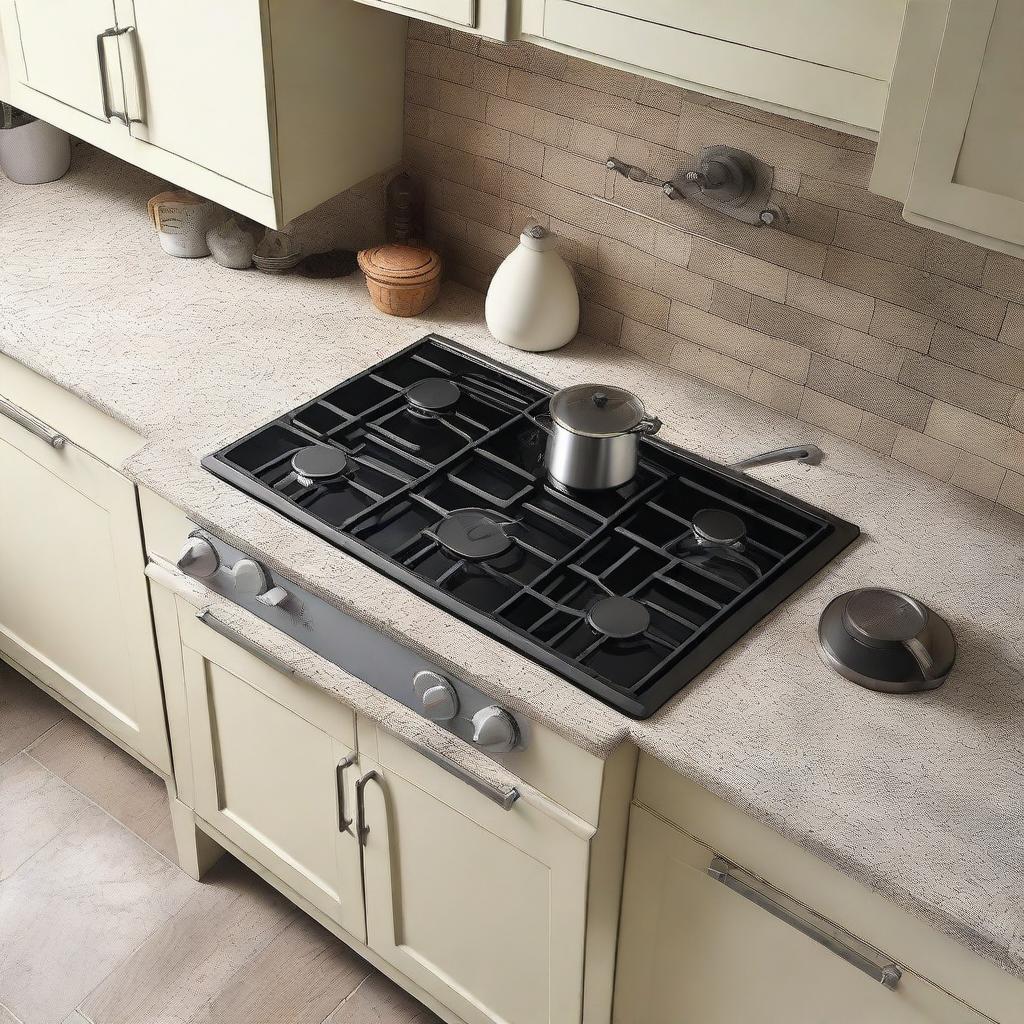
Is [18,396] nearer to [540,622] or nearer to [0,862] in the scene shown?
[0,862]

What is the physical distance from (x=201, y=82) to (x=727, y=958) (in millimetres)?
1556

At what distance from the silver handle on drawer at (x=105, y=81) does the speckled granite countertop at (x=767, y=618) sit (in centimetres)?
30

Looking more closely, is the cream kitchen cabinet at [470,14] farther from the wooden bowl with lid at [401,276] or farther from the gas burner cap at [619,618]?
the gas burner cap at [619,618]

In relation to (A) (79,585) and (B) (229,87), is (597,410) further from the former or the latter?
(A) (79,585)

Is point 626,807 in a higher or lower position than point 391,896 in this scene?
higher

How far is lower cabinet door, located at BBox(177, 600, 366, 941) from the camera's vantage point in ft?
6.40

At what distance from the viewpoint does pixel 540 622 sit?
5.50 ft

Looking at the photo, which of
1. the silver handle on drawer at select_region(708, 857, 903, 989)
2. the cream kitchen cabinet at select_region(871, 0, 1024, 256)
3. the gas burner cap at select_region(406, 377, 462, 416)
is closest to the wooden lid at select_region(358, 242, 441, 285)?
the gas burner cap at select_region(406, 377, 462, 416)

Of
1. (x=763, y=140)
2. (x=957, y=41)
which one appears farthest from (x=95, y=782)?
(x=957, y=41)

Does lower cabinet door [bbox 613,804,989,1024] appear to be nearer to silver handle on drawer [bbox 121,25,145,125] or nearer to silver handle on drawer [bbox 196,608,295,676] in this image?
silver handle on drawer [bbox 196,608,295,676]

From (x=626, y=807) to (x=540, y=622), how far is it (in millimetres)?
264

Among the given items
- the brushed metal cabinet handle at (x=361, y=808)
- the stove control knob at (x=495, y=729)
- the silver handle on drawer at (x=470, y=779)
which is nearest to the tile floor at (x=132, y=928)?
the brushed metal cabinet handle at (x=361, y=808)

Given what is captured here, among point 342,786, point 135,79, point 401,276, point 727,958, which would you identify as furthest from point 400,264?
point 727,958

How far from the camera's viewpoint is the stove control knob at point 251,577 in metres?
1.83
